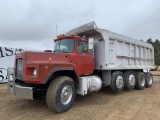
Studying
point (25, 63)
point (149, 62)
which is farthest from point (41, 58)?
point (149, 62)

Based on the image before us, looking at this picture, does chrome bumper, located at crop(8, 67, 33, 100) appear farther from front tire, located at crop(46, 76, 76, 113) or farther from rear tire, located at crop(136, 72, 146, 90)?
rear tire, located at crop(136, 72, 146, 90)

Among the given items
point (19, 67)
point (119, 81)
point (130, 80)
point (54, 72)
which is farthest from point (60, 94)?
point (130, 80)

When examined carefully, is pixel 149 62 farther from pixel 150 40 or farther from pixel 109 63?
pixel 150 40

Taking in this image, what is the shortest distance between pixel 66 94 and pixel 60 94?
0.36 metres

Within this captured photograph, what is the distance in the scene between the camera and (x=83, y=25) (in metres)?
8.67

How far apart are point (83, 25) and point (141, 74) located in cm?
486

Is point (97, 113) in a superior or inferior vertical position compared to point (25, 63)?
inferior

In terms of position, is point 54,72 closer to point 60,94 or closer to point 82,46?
point 60,94

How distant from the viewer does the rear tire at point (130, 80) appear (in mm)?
9898

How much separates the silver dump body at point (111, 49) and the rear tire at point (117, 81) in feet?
1.11

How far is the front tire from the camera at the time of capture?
5.80 meters

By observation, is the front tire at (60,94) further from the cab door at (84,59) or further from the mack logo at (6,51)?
the mack logo at (6,51)

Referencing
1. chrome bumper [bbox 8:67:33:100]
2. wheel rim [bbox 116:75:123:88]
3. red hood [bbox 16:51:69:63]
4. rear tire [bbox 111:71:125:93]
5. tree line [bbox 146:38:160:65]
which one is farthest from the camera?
tree line [bbox 146:38:160:65]

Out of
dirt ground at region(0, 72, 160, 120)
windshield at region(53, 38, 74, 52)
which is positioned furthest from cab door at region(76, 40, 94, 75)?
dirt ground at region(0, 72, 160, 120)
